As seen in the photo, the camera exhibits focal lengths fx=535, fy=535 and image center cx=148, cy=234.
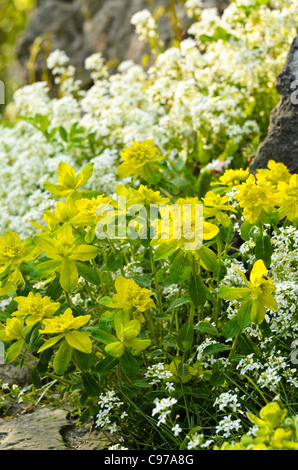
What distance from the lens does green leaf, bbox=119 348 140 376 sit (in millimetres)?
1386

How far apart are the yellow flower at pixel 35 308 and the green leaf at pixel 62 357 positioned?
0.30 ft

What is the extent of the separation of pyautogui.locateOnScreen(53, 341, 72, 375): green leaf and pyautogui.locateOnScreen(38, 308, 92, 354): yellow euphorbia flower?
0.02 meters

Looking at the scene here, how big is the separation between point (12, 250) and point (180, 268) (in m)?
0.47

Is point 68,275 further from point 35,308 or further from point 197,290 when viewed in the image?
point 197,290

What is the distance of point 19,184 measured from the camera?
9.75 feet

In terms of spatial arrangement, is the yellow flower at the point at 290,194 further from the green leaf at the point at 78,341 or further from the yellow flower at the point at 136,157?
the green leaf at the point at 78,341

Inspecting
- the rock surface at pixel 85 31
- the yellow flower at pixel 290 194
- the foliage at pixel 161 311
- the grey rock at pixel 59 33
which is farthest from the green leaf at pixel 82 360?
the grey rock at pixel 59 33

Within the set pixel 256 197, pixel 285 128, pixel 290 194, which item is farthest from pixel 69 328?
pixel 285 128

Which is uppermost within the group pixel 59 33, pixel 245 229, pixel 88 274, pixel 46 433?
pixel 59 33

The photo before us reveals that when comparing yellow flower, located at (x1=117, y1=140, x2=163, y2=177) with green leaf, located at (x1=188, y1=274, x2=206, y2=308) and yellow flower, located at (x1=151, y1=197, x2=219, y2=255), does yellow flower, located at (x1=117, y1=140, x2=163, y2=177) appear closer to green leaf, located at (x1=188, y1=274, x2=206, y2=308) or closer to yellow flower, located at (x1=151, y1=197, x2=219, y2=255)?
yellow flower, located at (x1=151, y1=197, x2=219, y2=255)

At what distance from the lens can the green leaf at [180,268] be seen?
1410 mm

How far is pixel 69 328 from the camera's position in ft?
4.42

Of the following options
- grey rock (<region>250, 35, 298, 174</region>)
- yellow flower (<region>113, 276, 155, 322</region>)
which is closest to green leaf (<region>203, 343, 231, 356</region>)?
yellow flower (<region>113, 276, 155, 322</region>)

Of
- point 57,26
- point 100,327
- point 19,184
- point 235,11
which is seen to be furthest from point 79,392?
point 57,26
